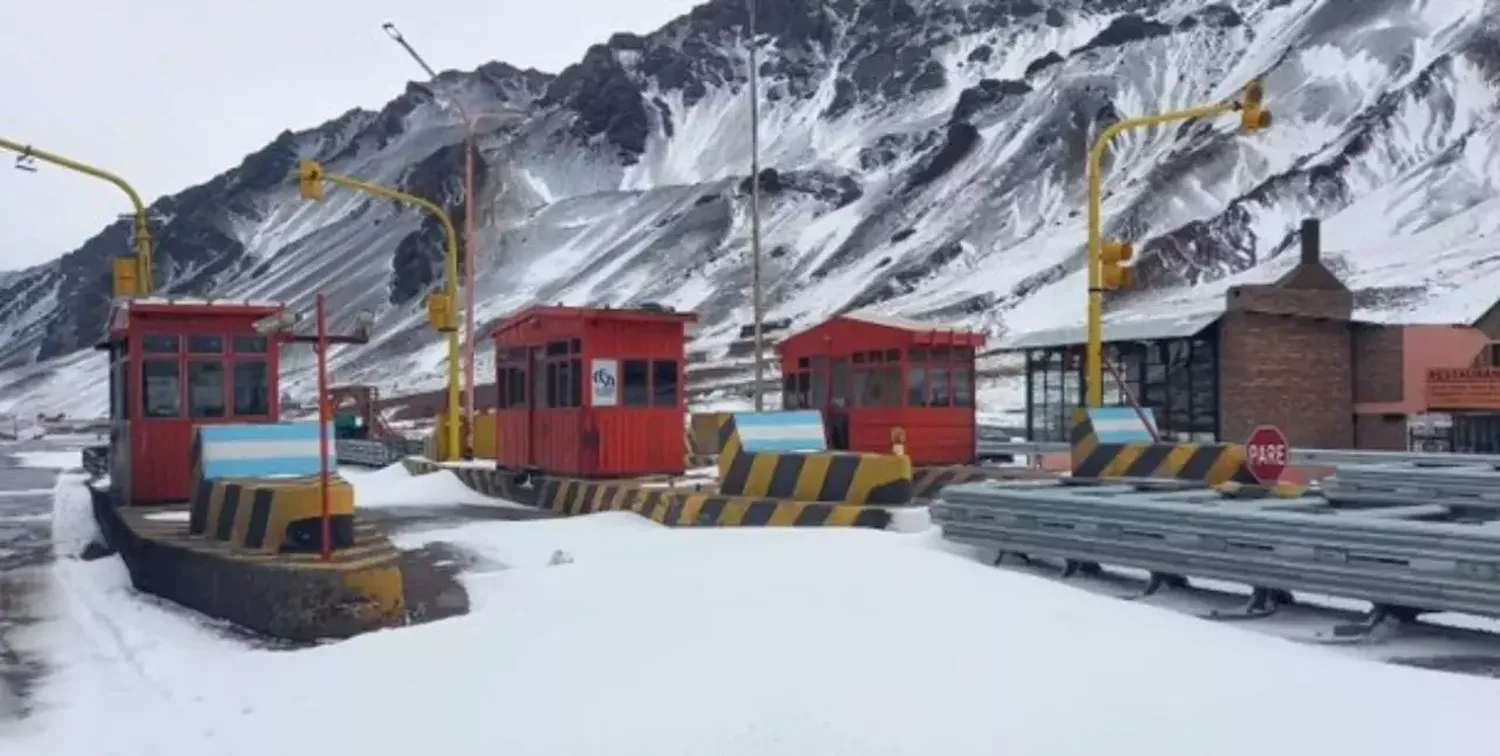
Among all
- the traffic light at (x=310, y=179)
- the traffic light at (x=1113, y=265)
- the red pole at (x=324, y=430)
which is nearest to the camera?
the red pole at (x=324, y=430)

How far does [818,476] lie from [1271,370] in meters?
16.4

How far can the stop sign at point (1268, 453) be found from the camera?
12305 millimetres

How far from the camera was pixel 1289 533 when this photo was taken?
793 cm

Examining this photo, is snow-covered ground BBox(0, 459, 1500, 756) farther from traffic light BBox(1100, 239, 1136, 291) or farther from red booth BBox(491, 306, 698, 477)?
red booth BBox(491, 306, 698, 477)

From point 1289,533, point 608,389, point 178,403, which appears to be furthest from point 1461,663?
point 178,403

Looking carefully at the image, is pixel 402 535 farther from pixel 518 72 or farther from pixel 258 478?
pixel 518 72

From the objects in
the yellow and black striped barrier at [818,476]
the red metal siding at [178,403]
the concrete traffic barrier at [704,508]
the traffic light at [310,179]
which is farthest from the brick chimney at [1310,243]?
the red metal siding at [178,403]

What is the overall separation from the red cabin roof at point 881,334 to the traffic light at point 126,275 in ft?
34.5

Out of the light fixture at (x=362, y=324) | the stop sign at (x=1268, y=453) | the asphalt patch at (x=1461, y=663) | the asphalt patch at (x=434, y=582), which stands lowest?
the asphalt patch at (x=434, y=582)

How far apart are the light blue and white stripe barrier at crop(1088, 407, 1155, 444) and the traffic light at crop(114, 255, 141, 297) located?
14756mm

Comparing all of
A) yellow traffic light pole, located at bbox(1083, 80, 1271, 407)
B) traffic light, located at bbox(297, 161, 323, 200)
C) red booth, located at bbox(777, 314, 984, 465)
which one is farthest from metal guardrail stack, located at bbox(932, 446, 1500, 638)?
traffic light, located at bbox(297, 161, 323, 200)

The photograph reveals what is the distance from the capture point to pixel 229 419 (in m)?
16.5

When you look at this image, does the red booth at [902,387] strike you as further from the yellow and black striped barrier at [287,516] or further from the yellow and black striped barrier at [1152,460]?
the yellow and black striped barrier at [287,516]

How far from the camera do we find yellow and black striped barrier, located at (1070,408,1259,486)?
584 inches
